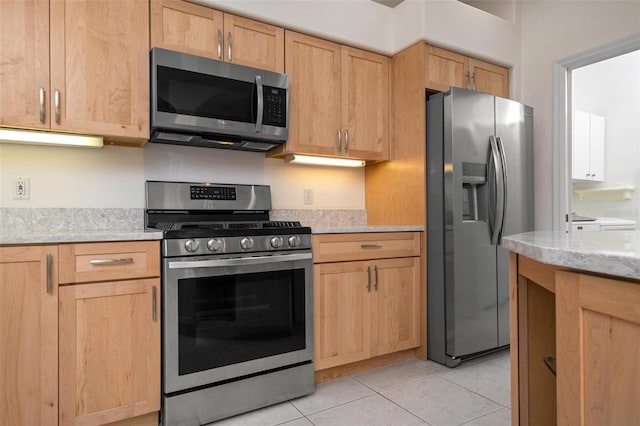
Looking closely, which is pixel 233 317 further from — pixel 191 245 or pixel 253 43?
pixel 253 43

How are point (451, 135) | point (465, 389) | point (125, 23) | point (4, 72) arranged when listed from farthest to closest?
point (451, 135) → point (465, 389) → point (125, 23) → point (4, 72)

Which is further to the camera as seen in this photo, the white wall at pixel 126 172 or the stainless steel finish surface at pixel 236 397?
the white wall at pixel 126 172

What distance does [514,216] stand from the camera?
2.81 m

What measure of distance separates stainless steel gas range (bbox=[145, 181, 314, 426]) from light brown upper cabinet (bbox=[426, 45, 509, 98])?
1.48 metres

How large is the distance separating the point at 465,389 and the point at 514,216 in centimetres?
124

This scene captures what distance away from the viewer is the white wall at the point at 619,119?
15.2 feet

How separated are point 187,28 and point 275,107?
635 millimetres

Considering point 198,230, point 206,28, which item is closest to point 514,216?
point 198,230

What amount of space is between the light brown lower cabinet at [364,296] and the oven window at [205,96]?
34.4 inches

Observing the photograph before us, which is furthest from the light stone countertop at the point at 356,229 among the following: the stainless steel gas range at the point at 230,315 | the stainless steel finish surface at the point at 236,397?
the stainless steel finish surface at the point at 236,397

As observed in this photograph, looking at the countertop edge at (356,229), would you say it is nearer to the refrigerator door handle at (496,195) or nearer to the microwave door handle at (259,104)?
the refrigerator door handle at (496,195)

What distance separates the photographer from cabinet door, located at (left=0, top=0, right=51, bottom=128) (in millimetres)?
1790

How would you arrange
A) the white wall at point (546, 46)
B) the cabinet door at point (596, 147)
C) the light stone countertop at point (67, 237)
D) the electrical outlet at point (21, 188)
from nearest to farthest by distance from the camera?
the light stone countertop at point (67, 237) < the electrical outlet at point (21, 188) < the white wall at point (546, 46) < the cabinet door at point (596, 147)

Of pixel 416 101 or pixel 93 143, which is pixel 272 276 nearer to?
pixel 93 143
